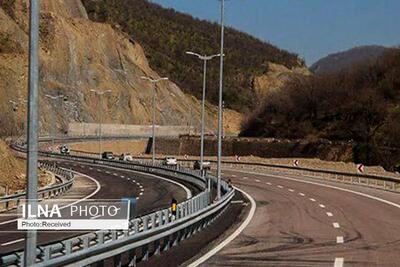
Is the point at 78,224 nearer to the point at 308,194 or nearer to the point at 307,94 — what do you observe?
the point at 308,194

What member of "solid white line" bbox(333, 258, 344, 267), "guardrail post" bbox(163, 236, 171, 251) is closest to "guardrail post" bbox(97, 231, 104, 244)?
"guardrail post" bbox(163, 236, 171, 251)

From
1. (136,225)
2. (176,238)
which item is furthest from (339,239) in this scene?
(136,225)

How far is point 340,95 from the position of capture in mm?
118062

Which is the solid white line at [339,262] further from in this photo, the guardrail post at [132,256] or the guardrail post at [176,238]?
the guardrail post at [176,238]

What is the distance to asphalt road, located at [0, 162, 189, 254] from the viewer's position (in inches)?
946

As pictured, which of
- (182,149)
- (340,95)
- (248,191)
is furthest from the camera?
(182,149)

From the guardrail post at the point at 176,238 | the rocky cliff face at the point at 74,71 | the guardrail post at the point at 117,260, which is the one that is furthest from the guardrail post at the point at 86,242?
the rocky cliff face at the point at 74,71

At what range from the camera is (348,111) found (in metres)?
113

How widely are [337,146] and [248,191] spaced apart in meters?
57.6

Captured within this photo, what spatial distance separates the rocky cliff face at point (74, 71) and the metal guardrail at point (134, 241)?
311 feet

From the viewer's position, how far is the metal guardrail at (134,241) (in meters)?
11.4

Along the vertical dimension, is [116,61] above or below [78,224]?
above

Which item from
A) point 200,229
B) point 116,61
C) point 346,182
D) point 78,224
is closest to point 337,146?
point 346,182

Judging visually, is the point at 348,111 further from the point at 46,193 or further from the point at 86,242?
the point at 86,242
